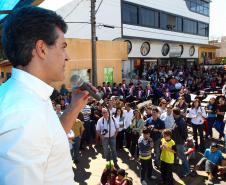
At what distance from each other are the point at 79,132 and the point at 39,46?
8333 millimetres

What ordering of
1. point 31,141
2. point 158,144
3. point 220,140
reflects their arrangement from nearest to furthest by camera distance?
point 31,141 < point 158,144 < point 220,140

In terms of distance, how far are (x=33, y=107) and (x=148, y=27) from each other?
30.1m

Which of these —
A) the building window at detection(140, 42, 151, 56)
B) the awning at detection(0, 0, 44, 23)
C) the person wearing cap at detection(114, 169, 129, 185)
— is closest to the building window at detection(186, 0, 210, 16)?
the building window at detection(140, 42, 151, 56)

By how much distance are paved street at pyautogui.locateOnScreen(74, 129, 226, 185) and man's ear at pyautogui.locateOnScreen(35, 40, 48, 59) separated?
7276 millimetres

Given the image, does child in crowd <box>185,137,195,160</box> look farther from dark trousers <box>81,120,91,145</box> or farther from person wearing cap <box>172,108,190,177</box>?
dark trousers <box>81,120,91,145</box>

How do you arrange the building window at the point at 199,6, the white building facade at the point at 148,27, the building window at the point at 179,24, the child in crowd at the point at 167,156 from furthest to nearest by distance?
1. the building window at the point at 199,6
2. the building window at the point at 179,24
3. the white building facade at the point at 148,27
4. the child in crowd at the point at 167,156

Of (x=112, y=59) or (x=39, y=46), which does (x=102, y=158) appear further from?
(x=112, y=59)

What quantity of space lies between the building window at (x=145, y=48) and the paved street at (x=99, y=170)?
1950cm

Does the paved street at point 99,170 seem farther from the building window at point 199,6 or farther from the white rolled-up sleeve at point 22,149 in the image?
the building window at point 199,6

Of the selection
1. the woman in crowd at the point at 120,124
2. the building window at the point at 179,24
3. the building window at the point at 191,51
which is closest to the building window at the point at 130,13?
the building window at the point at 179,24

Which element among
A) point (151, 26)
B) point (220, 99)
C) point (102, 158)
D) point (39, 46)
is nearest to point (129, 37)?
point (151, 26)

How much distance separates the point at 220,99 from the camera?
36.2 ft

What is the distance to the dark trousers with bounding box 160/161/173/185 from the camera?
7.57m

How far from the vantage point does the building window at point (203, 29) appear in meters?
42.0
